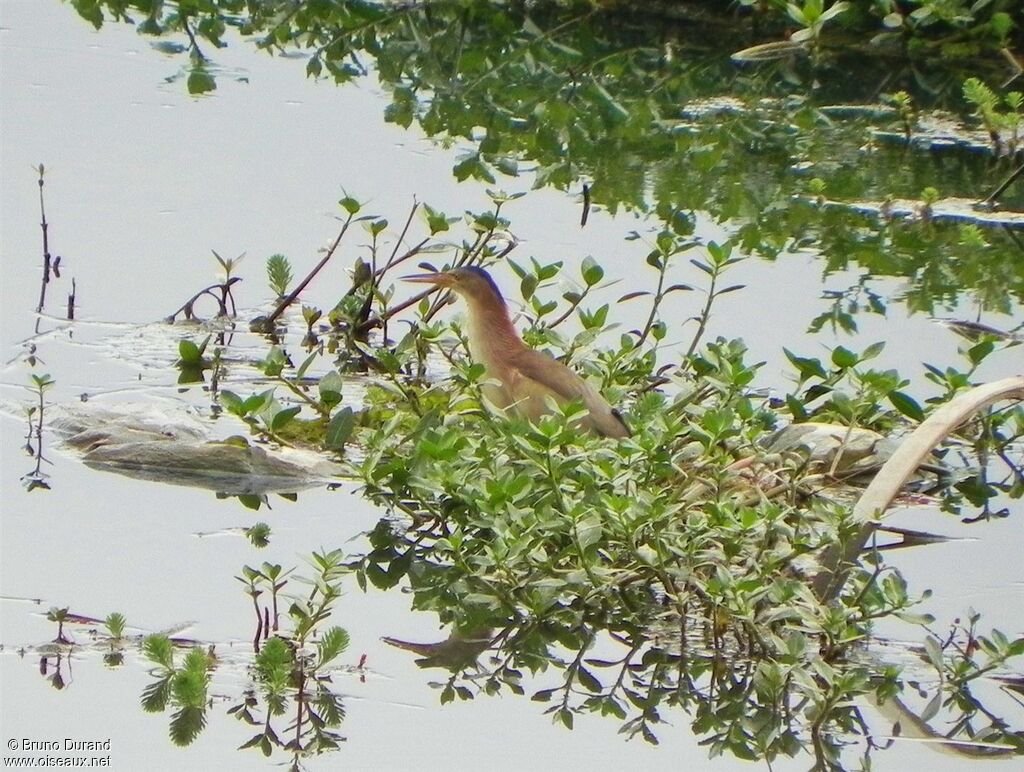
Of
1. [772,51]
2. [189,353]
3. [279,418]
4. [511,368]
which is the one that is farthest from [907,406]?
[772,51]

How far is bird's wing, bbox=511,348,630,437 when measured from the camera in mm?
5543

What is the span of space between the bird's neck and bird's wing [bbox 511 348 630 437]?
10cm

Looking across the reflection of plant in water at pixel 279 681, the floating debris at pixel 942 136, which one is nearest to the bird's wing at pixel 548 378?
the reflection of plant in water at pixel 279 681

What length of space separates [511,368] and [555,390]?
0.26 meters

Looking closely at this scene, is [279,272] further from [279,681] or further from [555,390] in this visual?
[279,681]

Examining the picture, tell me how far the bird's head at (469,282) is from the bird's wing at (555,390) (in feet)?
1.13

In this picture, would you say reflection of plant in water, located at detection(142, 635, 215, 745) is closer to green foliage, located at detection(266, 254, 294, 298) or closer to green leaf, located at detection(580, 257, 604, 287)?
green leaf, located at detection(580, 257, 604, 287)

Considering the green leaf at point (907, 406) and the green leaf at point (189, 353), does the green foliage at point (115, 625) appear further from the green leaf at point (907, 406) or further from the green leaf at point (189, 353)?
the green leaf at point (907, 406)

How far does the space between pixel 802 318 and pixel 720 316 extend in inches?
14.7

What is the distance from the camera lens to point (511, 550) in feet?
14.9

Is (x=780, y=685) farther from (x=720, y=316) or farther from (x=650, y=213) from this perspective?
(x=650, y=213)

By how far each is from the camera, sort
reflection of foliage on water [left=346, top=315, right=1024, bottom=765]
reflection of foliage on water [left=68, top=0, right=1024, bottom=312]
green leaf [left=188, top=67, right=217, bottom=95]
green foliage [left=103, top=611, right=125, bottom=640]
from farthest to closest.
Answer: green leaf [left=188, top=67, right=217, bottom=95] → reflection of foliage on water [left=68, top=0, right=1024, bottom=312] → green foliage [left=103, top=611, right=125, bottom=640] → reflection of foliage on water [left=346, top=315, right=1024, bottom=765]

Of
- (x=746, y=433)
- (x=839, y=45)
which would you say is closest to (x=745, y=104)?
(x=839, y=45)

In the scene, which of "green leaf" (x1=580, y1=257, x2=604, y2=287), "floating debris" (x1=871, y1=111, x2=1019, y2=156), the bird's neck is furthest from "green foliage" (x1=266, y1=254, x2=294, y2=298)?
"floating debris" (x1=871, y1=111, x2=1019, y2=156)
